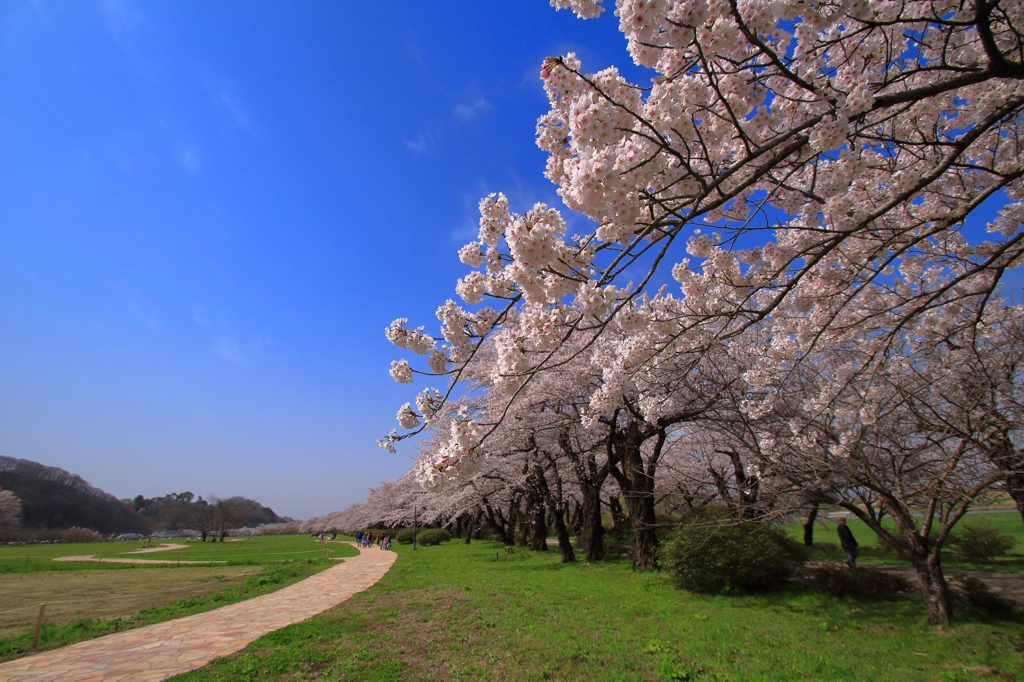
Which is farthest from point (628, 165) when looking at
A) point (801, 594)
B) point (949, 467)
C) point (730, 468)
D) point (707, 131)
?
point (730, 468)

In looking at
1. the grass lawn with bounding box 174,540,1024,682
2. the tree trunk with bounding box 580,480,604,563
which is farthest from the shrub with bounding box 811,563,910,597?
the tree trunk with bounding box 580,480,604,563

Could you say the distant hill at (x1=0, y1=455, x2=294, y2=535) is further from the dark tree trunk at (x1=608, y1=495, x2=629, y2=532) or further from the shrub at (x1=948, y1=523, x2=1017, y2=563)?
the shrub at (x1=948, y1=523, x2=1017, y2=563)

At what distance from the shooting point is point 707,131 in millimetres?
3350

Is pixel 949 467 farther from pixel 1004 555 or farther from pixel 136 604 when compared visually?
pixel 136 604

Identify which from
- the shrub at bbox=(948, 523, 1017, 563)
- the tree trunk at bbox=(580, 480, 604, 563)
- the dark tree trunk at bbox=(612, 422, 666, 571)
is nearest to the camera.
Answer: the dark tree trunk at bbox=(612, 422, 666, 571)

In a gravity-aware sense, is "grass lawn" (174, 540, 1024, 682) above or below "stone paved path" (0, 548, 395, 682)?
above

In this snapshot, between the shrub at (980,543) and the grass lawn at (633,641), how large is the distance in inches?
255

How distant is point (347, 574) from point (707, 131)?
56.0ft

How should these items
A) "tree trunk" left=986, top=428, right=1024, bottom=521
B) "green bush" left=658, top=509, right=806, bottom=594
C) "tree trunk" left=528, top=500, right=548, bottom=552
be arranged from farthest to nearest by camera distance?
"tree trunk" left=528, top=500, right=548, bottom=552 < "green bush" left=658, top=509, right=806, bottom=594 < "tree trunk" left=986, top=428, right=1024, bottom=521

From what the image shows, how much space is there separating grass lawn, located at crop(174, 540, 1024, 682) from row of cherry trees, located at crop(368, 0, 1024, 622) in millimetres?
1172

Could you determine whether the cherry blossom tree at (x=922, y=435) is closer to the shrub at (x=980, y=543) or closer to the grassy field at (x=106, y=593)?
the shrub at (x=980, y=543)

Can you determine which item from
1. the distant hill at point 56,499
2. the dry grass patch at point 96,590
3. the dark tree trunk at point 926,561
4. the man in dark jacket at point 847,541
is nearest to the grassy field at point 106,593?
the dry grass patch at point 96,590

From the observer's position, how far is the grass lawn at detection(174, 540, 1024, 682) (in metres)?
4.91

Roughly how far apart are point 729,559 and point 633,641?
12.2ft
